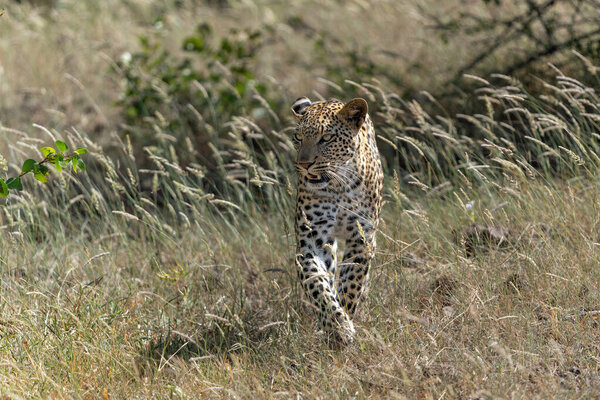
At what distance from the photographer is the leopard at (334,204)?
5277 millimetres

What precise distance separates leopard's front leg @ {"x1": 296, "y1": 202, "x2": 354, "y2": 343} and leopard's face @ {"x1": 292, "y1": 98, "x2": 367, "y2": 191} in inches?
7.8

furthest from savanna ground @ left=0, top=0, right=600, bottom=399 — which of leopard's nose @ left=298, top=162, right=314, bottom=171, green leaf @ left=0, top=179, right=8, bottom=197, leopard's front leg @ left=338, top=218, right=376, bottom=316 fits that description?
green leaf @ left=0, top=179, right=8, bottom=197

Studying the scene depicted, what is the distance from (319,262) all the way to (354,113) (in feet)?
3.45

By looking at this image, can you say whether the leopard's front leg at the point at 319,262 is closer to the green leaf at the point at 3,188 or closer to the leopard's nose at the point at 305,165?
the leopard's nose at the point at 305,165

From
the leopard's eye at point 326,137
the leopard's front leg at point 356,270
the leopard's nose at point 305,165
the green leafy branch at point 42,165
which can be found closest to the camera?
the green leafy branch at point 42,165

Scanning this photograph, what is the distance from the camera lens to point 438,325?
5.04m

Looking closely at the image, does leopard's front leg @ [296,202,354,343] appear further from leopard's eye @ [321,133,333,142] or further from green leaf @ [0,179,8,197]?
green leaf @ [0,179,8,197]

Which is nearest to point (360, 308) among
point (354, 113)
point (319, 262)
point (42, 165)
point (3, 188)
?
point (319, 262)

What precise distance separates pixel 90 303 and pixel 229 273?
4.62 ft

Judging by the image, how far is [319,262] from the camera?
5414 mm

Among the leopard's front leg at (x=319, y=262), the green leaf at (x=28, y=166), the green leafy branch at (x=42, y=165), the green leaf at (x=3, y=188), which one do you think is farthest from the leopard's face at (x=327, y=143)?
the green leaf at (x=3, y=188)

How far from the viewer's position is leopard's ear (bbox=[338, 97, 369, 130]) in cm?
539

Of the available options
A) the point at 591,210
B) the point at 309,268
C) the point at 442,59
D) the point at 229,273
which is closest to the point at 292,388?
the point at 309,268

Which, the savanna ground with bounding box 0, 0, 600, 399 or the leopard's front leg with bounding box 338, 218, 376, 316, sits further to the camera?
the leopard's front leg with bounding box 338, 218, 376, 316
